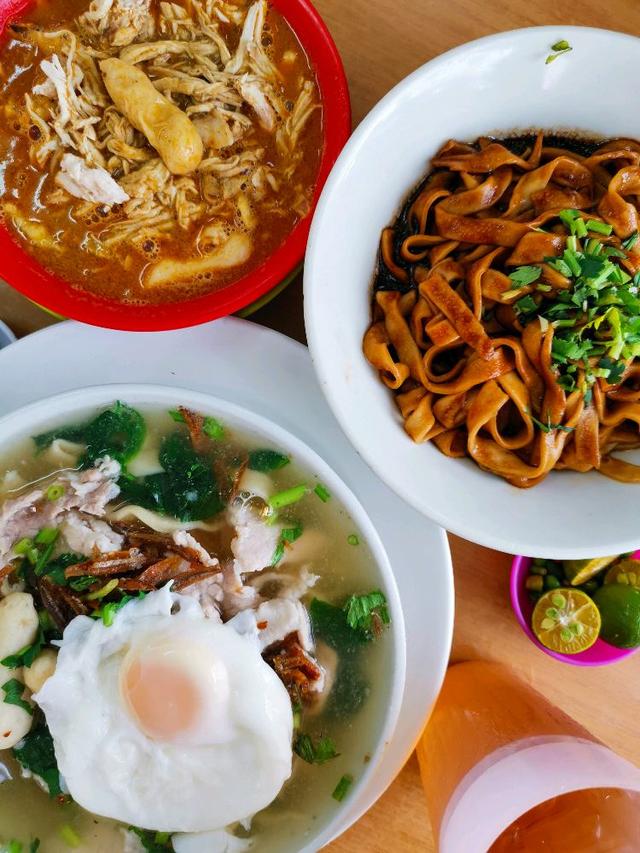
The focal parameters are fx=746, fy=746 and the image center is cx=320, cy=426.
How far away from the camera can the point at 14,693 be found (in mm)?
1924

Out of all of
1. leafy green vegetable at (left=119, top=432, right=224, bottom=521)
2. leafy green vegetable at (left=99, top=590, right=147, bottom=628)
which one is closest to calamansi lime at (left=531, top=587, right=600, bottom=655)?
leafy green vegetable at (left=119, top=432, right=224, bottom=521)

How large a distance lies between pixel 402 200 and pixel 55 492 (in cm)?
119

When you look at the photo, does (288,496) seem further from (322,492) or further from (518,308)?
(518,308)

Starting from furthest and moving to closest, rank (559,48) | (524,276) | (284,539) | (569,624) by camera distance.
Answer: (569,624) < (284,539) < (524,276) < (559,48)

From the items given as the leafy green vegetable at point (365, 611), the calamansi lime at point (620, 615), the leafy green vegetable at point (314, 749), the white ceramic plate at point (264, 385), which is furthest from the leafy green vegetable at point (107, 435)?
the calamansi lime at point (620, 615)

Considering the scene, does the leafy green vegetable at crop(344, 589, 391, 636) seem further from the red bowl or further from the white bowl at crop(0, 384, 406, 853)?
the red bowl

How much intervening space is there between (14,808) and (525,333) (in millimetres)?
1871

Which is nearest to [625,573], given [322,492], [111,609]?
[322,492]

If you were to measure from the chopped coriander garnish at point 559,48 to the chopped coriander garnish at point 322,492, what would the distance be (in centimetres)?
116

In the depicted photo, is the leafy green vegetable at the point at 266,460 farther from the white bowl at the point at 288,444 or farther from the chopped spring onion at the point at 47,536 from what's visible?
the chopped spring onion at the point at 47,536

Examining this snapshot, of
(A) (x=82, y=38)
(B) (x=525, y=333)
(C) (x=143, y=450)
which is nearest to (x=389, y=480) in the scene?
(B) (x=525, y=333)

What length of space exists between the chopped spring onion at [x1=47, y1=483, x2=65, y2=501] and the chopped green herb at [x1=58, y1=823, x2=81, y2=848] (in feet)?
2.96

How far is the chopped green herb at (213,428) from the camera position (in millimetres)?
1974

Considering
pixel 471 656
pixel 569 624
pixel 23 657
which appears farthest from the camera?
pixel 471 656
